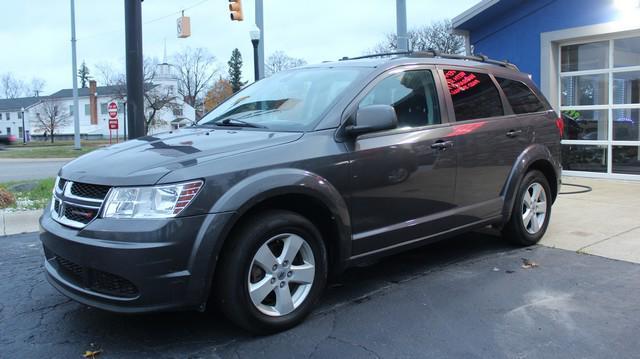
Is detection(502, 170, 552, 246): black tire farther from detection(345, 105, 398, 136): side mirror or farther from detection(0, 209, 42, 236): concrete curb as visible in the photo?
detection(0, 209, 42, 236): concrete curb

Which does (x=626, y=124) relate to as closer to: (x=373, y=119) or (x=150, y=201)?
(x=373, y=119)

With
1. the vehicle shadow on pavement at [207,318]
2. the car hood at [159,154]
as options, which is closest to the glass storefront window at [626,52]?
the vehicle shadow on pavement at [207,318]

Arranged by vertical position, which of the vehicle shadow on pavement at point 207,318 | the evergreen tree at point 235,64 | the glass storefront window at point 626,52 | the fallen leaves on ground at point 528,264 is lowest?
the vehicle shadow on pavement at point 207,318

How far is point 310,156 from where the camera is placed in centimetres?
374

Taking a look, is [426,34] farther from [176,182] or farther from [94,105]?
[176,182]

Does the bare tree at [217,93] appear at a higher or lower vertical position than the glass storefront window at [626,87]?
higher

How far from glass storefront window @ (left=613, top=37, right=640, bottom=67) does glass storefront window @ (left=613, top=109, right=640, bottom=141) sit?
0.82 m

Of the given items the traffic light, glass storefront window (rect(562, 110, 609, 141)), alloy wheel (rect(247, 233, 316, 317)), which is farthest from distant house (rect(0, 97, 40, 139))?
alloy wheel (rect(247, 233, 316, 317))

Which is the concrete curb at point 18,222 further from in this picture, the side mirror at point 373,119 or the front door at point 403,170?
the side mirror at point 373,119

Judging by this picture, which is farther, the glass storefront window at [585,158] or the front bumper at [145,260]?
the glass storefront window at [585,158]

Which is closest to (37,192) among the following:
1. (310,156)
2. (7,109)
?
(310,156)

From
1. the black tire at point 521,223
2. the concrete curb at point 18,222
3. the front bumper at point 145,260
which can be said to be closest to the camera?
the front bumper at point 145,260

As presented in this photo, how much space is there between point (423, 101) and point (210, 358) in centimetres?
266

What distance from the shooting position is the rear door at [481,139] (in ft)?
15.9
